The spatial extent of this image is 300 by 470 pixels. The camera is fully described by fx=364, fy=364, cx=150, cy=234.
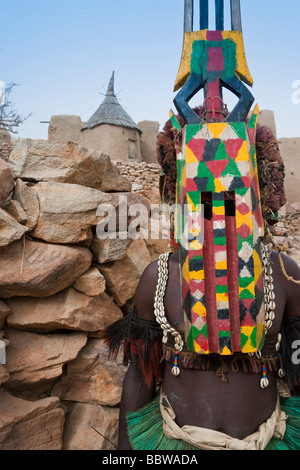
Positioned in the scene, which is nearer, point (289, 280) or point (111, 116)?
point (289, 280)

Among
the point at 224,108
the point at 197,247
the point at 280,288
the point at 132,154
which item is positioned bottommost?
the point at 280,288

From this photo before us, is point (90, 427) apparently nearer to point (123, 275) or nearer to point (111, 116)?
point (123, 275)

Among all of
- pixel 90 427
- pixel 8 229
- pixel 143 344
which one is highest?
pixel 8 229

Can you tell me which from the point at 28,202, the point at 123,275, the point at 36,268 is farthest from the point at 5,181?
the point at 123,275

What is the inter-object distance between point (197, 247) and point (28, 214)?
1.04 meters

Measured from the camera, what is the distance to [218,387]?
1.32m

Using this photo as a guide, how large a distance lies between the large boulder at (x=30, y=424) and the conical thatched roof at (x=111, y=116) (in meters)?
12.2

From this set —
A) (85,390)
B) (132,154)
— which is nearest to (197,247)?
(85,390)

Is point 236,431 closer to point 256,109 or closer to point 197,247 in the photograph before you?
point 197,247

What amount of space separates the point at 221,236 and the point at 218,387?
0.56 metres

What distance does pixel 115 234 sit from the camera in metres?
2.13

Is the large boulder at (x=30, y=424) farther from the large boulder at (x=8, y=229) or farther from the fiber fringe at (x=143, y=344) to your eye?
the large boulder at (x=8, y=229)

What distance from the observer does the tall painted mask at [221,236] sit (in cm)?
122

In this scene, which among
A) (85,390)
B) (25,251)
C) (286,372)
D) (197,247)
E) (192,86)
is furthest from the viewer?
(85,390)
